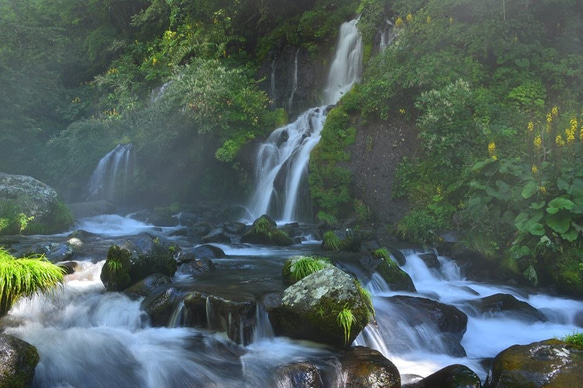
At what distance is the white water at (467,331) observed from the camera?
6.48m

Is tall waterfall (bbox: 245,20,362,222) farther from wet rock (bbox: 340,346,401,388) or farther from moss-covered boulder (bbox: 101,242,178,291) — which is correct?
wet rock (bbox: 340,346,401,388)

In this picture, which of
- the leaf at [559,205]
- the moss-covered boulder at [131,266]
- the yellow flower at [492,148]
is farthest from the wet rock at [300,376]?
the yellow flower at [492,148]

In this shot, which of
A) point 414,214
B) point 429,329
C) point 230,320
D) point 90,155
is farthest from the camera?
point 90,155

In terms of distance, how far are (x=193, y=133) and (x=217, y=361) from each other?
44.6 feet

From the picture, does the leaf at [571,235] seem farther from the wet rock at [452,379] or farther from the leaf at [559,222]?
the wet rock at [452,379]

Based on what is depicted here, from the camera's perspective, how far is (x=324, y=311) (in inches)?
239

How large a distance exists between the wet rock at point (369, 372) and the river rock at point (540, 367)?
122cm

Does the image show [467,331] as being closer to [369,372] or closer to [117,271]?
[369,372]

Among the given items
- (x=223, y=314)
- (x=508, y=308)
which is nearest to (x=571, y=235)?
(x=508, y=308)

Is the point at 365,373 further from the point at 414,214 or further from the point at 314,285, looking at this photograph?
the point at 414,214

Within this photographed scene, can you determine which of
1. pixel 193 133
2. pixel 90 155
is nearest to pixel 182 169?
pixel 193 133

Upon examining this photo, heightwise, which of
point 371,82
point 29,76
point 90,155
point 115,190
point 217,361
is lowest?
point 217,361

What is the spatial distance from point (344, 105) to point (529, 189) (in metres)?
7.40

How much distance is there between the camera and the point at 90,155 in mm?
20859
